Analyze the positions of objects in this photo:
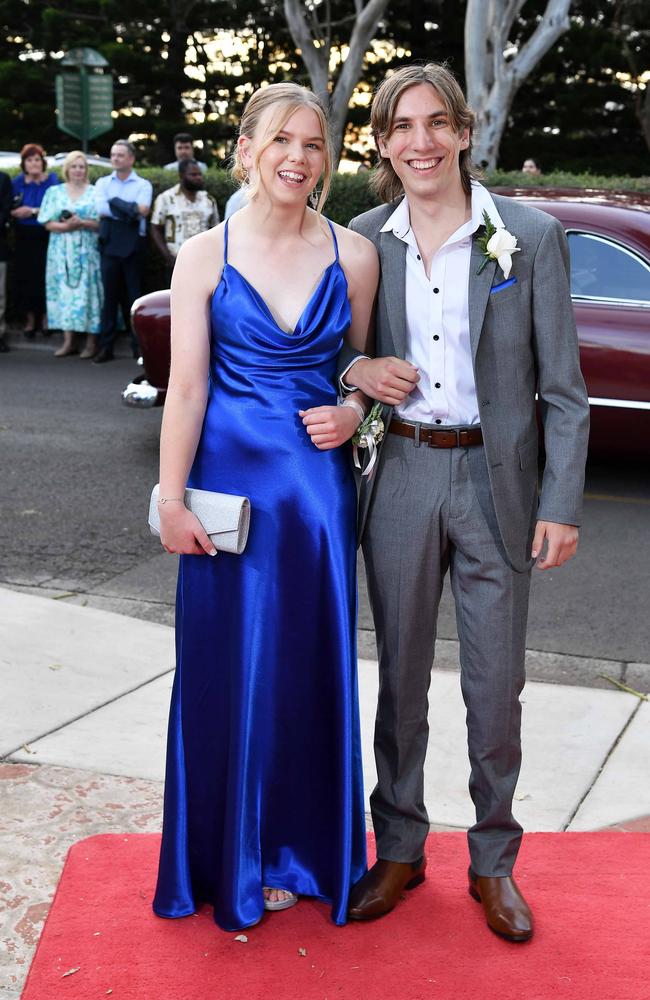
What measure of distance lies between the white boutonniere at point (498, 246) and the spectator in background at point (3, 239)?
1064cm

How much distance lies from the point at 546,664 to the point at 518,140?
87.3ft

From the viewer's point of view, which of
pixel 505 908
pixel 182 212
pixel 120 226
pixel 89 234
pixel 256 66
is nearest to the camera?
pixel 505 908

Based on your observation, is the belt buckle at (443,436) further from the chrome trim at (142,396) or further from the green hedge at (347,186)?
the green hedge at (347,186)

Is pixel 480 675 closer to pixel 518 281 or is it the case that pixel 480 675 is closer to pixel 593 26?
pixel 518 281

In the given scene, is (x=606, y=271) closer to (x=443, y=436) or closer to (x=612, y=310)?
(x=612, y=310)

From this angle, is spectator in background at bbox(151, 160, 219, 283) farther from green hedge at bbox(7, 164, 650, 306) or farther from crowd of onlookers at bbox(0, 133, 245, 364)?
green hedge at bbox(7, 164, 650, 306)

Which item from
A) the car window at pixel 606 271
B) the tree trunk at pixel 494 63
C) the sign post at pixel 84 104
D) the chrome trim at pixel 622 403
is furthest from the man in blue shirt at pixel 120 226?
the sign post at pixel 84 104

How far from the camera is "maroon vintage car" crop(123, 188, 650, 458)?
7328 mm

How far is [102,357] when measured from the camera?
41.4ft

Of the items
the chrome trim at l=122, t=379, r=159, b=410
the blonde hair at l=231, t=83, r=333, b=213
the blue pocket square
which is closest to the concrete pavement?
the blue pocket square

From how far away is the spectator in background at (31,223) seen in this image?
1318cm

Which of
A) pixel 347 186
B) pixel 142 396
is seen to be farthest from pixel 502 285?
pixel 347 186

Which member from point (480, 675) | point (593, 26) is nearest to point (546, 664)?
point (480, 675)

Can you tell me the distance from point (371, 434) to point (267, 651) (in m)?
0.58
